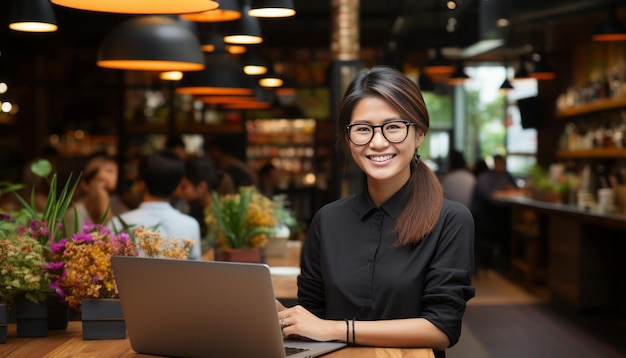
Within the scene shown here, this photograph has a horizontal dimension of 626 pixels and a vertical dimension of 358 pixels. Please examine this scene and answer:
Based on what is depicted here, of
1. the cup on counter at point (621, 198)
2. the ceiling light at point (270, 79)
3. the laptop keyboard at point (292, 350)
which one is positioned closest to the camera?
the laptop keyboard at point (292, 350)

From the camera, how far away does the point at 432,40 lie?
13.5 meters

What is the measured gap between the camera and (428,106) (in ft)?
38.9

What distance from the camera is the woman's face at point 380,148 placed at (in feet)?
7.80

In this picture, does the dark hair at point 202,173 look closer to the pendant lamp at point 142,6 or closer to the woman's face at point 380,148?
the pendant lamp at point 142,6

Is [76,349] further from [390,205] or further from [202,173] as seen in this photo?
[202,173]

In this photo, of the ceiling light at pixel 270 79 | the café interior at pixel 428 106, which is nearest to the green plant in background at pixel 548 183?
the café interior at pixel 428 106

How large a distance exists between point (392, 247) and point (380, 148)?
0.27m

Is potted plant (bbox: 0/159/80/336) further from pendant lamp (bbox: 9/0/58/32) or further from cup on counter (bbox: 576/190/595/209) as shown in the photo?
cup on counter (bbox: 576/190/595/209)

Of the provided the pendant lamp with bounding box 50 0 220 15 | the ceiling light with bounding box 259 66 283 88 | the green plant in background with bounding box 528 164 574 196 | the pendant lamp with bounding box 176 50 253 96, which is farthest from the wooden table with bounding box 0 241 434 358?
the green plant in background with bounding box 528 164 574 196

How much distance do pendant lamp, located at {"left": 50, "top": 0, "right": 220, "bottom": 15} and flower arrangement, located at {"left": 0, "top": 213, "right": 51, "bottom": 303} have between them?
71 centimetres

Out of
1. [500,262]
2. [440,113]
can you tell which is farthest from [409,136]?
[440,113]

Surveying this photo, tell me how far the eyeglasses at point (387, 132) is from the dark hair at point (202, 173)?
4.68 metres

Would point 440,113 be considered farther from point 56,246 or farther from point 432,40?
point 56,246

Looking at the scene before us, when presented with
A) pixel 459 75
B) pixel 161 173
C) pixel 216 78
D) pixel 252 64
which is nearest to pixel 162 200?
pixel 161 173
